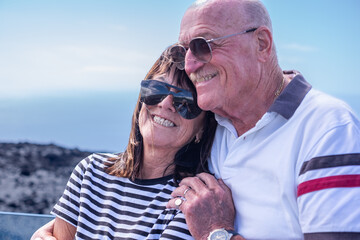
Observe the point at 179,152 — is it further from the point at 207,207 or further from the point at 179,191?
the point at 207,207

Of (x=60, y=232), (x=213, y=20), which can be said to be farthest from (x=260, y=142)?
(x=60, y=232)

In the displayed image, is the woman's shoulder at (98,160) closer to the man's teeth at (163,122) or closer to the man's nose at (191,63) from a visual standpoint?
the man's teeth at (163,122)

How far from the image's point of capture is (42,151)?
8.55 m

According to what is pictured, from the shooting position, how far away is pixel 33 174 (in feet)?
26.4

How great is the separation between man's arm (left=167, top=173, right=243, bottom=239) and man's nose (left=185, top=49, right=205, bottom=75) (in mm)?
553

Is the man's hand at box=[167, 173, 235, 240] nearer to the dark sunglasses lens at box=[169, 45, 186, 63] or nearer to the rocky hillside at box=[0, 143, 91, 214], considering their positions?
the dark sunglasses lens at box=[169, 45, 186, 63]

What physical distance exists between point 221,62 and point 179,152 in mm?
576

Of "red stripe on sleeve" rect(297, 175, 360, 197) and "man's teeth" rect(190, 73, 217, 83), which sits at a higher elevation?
"man's teeth" rect(190, 73, 217, 83)

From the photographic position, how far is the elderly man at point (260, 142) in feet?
5.35

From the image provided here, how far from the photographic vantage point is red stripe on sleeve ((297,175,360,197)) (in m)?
1.58

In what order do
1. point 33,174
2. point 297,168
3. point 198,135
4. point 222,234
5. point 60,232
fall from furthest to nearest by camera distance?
point 33,174
point 60,232
point 198,135
point 222,234
point 297,168

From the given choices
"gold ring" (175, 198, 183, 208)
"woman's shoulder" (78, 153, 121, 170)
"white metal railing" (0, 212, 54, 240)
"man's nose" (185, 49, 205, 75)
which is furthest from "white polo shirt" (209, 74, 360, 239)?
"white metal railing" (0, 212, 54, 240)

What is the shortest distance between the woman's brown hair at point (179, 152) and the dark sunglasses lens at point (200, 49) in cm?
19

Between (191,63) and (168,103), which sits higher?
(191,63)
